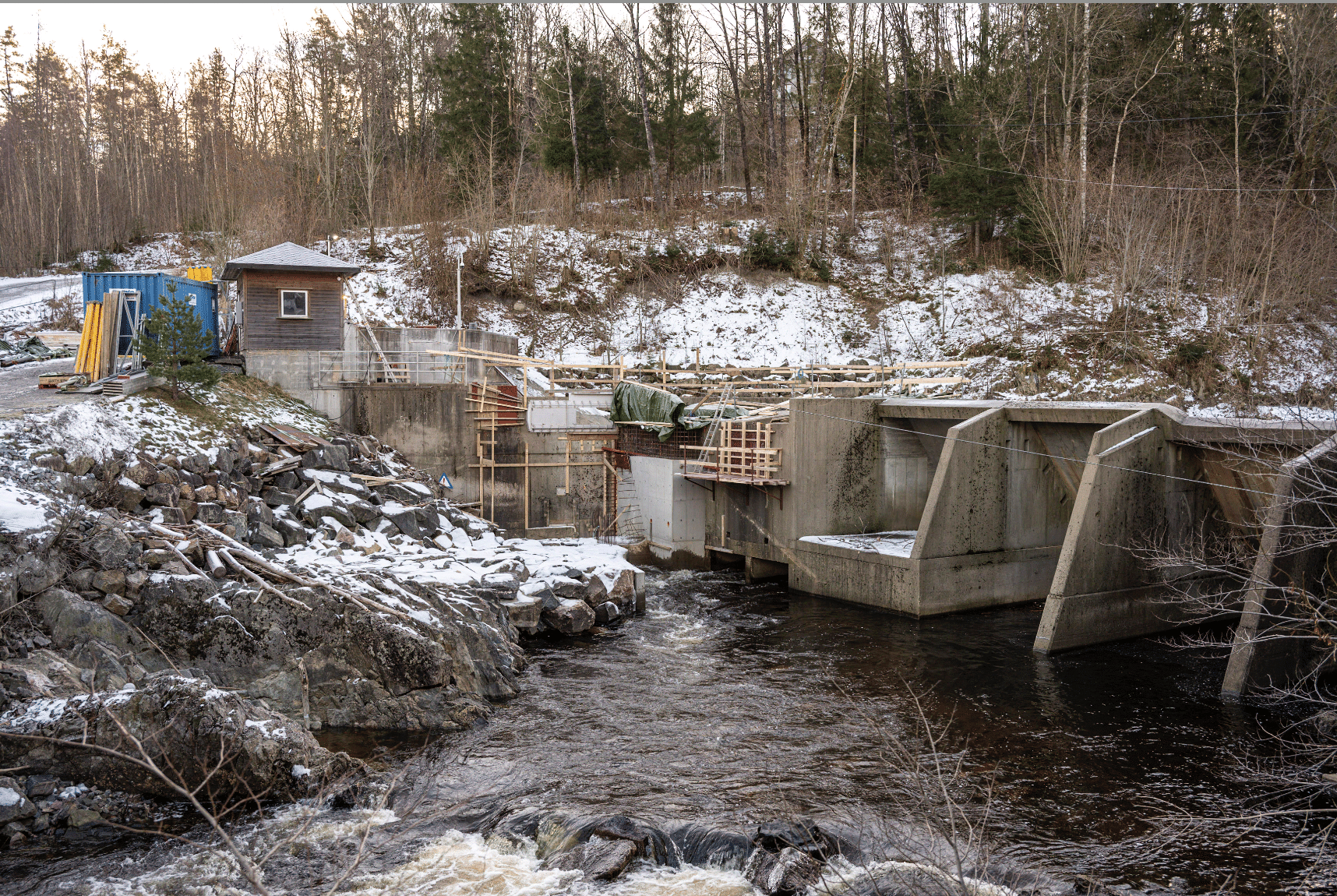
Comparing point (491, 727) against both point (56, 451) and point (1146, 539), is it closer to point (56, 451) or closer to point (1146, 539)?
point (56, 451)

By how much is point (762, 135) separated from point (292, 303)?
107 ft

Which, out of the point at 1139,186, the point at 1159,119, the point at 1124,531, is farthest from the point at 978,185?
the point at 1124,531

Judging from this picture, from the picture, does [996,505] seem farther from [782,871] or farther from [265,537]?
[265,537]

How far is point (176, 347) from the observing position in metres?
20.0

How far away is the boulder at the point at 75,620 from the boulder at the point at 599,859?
712 cm

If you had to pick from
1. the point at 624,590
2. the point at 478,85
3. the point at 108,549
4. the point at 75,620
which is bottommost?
the point at 624,590

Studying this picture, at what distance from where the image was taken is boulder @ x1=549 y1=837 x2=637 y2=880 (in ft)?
29.8

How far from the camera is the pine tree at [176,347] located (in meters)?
19.8

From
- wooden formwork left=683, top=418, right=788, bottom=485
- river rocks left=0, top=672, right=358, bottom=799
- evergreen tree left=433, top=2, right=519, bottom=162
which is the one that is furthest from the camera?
evergreen tree left=433, top=2, right=519, bottom=162

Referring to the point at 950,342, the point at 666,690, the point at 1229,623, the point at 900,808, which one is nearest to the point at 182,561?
the point at 666,690

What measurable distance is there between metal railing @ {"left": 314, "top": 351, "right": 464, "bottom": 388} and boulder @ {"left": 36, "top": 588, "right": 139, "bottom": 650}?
43.8 ft

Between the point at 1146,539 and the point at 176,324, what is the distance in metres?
21.0

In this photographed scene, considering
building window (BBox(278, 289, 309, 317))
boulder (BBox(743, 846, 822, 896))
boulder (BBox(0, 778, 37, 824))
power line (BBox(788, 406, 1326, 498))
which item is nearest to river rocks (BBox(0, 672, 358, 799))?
boulder (BBox(0, 778, 37, 824))

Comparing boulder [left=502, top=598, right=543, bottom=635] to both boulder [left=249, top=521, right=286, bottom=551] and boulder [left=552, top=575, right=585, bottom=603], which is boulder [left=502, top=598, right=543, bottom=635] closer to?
boulder [left=552, top=575, right=585, bottom=603]
